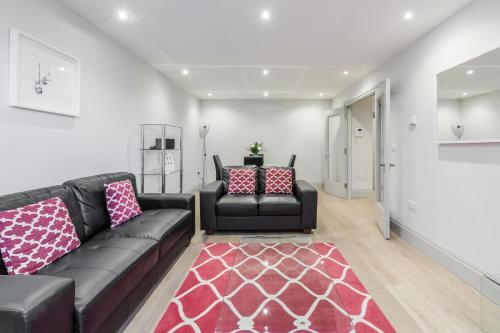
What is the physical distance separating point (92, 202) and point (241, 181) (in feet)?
6.89

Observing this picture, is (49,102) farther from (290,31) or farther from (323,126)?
(323,126)

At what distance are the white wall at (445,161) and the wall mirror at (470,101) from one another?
9 cm

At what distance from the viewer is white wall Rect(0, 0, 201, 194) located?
193cm

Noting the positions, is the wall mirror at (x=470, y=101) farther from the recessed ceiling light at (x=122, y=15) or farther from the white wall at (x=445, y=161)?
the recessed ceiling light at (x=122, y=15)

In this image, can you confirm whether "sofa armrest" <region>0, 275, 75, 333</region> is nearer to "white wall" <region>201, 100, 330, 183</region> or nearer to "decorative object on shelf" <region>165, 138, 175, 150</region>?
"decorative object on shelf" <region>165, 138, 175, 150</region>

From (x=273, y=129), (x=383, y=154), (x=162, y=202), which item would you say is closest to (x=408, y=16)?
(x=383, y=154)

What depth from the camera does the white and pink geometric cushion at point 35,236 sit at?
1.45 m

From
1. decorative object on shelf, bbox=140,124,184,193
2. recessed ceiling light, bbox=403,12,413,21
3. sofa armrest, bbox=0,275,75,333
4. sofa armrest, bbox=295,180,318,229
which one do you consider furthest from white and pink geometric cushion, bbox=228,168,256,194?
sofa armrest, bbox=0,275,75,333

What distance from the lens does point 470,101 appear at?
2219 millimetres

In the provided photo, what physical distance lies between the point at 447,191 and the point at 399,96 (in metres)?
1.49

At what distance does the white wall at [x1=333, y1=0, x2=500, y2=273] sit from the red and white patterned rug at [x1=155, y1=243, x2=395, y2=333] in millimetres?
1092

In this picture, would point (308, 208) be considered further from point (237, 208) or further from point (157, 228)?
point (157, 228)

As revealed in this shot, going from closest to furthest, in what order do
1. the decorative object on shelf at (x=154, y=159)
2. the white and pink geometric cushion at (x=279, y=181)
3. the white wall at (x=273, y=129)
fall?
the decorative object on shelf at (x=154, y=159), the white and pink geometric cushion at (x=279, y=181), the white wall at (x=273, y=129)

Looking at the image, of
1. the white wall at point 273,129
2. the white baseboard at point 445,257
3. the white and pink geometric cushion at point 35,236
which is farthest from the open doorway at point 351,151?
the white and pink geometric cushion at point 35,236
